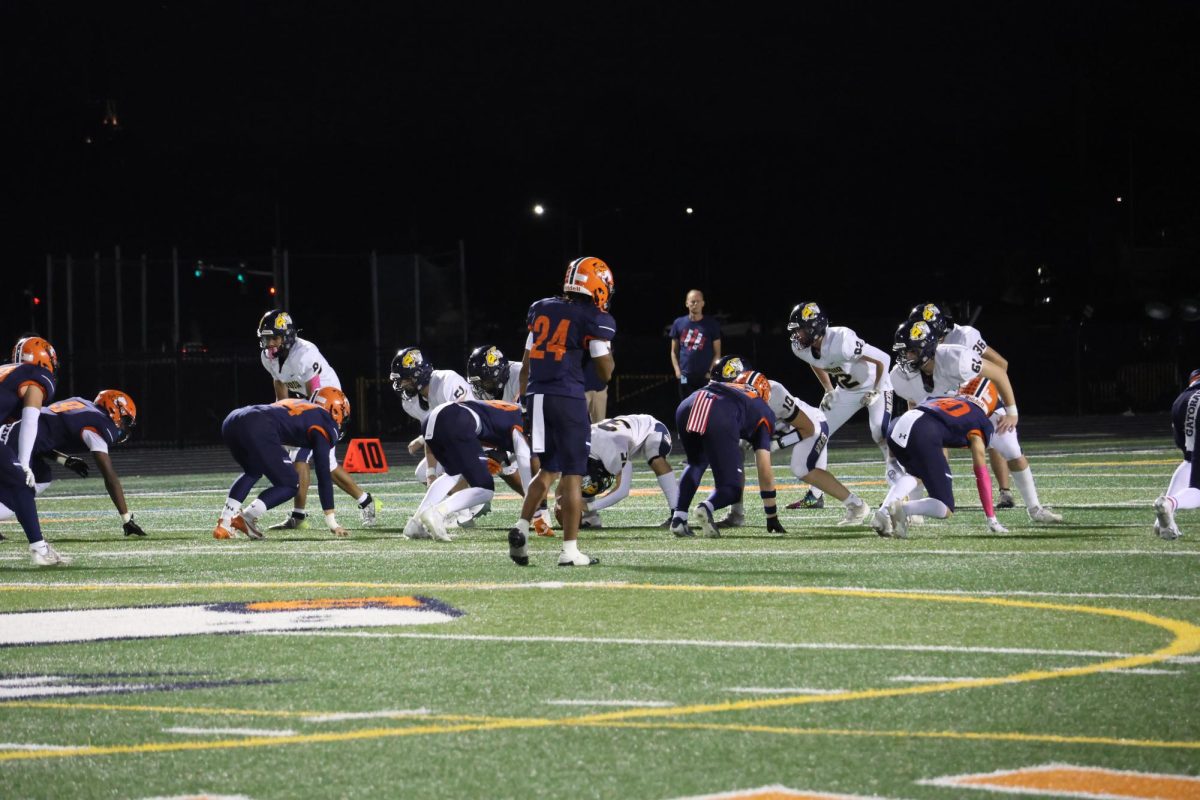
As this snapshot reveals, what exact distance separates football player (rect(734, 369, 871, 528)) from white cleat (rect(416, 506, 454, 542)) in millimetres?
2696

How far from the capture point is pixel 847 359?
16359 mm

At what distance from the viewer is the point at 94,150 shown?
203 feet

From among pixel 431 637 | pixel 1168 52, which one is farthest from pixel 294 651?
pixel 1168 52

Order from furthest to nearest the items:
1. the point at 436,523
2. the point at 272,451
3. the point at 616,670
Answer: the point at 272,451, the point at 436,523, the point at 616,670

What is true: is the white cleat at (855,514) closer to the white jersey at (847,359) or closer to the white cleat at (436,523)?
the white jersey at (847,359)

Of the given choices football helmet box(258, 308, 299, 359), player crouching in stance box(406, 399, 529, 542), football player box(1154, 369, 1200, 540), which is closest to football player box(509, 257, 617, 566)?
player crouching in stance box(406, 399, 529, 542)

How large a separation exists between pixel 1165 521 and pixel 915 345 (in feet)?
10.0

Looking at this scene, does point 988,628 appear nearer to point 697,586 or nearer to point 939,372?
point 697,586

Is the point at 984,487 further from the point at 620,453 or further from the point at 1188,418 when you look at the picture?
the point at 620,453

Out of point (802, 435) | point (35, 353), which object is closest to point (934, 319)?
point (802, 435)

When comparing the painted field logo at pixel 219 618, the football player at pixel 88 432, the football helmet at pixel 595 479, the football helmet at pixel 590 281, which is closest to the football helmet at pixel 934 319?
the football helmet at pixel 595 479

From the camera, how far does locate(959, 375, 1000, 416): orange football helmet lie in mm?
14164

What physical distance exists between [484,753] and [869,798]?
1.22 metres

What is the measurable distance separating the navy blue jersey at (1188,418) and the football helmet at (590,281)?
12.2 ft
